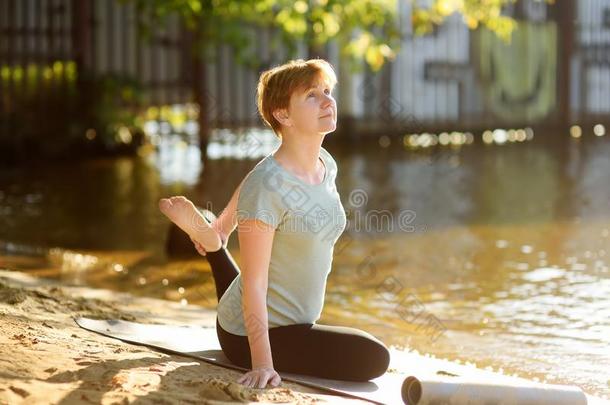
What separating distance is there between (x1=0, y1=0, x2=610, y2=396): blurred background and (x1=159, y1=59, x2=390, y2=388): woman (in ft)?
3.41

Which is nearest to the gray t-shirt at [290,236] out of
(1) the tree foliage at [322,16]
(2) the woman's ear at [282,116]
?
(2) the woman's ear at [282,116]

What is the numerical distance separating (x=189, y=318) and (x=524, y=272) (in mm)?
2513

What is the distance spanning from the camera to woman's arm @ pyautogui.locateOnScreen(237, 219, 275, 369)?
3.92 metres

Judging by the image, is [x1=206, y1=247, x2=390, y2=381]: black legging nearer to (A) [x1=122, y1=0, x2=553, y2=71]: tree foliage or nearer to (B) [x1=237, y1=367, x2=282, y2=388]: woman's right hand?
(B) [x1=237, y1=367, x2=282, y2=388]: woman's right hand

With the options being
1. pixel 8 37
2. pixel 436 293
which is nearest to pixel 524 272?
pixel 436 293

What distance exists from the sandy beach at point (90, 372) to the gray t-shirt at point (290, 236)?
274mm

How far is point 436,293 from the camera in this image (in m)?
6.42

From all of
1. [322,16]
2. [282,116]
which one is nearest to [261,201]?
[282,116]

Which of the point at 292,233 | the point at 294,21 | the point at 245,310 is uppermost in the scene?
the point at 294,21

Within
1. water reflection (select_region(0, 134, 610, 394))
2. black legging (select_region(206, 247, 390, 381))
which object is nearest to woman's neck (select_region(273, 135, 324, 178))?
black legging (select_region(206, 247, 390, 381))

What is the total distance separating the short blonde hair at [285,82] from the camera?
4.07m

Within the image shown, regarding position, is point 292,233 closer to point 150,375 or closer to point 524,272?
point 150,375

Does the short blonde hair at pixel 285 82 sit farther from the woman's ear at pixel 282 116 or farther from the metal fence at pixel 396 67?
the metal fence at pixel 396 67

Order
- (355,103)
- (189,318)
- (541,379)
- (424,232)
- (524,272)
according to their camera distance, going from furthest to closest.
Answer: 1. (355,103)
2. (424,232)
3. (524,272)
4. (189,318)
5. (541,379)
